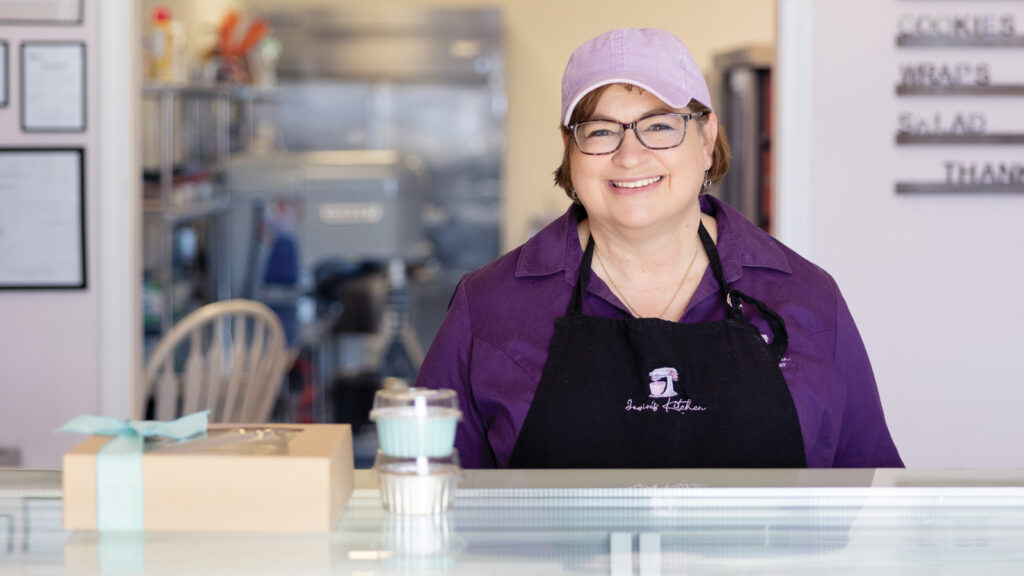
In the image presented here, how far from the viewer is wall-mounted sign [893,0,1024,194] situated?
2789 mm

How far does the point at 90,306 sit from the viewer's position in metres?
2.84

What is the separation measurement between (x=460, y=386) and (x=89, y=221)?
1582 mm

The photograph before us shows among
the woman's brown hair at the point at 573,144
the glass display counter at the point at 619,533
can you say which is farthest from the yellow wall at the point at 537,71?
the glass display counter at the point at 619,533

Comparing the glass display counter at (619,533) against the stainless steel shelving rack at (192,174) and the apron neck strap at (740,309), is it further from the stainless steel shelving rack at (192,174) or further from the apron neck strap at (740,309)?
the stainless steel shelving rack at (192,174)

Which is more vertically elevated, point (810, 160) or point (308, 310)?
point (810, 160)

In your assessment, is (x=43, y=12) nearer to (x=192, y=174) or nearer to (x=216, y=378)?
(x=216, y=378)

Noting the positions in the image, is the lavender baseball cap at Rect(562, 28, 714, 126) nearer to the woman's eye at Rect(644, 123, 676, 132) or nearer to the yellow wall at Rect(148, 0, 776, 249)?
the woman's eye at Rect(644, 123, 676, 132)

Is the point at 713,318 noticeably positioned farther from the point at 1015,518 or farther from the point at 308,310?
the point at 308,310

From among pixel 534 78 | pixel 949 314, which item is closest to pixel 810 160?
pixel 949 314

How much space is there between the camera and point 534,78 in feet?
21.6

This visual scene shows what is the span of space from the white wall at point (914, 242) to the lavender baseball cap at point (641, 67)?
137 centimetres

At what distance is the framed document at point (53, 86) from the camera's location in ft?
9.11

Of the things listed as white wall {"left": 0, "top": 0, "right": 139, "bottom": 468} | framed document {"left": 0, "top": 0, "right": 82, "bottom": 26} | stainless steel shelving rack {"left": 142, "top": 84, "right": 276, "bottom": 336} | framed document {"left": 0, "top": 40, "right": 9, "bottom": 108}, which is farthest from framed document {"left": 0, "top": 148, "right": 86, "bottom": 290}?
stainless steel shelving rack {"left": 142, "top": 84, "right": 276, "bottom": 336}

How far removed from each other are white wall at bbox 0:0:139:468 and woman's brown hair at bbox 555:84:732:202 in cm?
150
